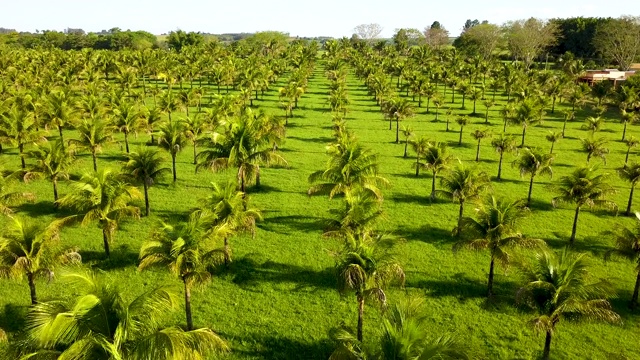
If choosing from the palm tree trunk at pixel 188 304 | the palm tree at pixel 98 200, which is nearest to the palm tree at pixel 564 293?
the palm tree trunk at pixel 188 304

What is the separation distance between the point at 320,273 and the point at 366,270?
764 cm

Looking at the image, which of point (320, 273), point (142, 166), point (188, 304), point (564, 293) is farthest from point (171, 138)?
point (564, 293)

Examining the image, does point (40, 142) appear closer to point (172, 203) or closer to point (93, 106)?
point (93, 106)

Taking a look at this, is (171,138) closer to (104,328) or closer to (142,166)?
(142,166)

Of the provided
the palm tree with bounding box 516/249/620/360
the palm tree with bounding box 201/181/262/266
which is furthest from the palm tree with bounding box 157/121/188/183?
the palm tree with bounding box 516/249/620/360

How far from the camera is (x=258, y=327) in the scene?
61.1 feet

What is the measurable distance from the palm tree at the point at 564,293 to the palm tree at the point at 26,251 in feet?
55.6

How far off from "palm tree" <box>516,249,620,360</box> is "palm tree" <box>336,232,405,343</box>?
4.80m

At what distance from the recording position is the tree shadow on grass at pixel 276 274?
21.9 metres

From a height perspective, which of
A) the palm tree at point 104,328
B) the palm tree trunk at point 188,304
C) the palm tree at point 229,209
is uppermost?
the palm tree at point 104,328

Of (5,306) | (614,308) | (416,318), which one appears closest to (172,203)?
(5,306)

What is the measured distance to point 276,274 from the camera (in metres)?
22.7

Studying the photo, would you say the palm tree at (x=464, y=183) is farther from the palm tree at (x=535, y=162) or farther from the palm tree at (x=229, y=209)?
the palm tree at (x=229, y=209)

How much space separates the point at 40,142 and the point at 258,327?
28775mm
